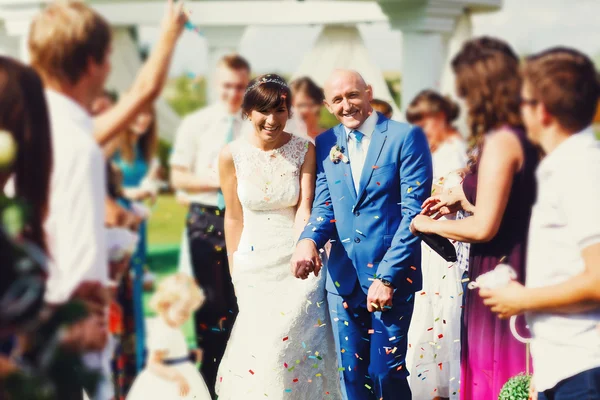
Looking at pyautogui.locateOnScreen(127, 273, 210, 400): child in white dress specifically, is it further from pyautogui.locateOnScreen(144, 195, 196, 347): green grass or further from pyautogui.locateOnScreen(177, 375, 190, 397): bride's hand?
pyautogui.locateOnScreen(144, 195, 196, 347): green grass

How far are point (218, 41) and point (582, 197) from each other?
7054 millimetres

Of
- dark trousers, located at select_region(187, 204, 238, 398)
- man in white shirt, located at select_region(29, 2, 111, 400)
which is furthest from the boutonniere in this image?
man in white shirt, located at select_region(29, 2, 111, 400)

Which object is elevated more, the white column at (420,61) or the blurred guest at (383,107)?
the white column at (420,61)

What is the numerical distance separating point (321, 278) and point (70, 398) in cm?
227

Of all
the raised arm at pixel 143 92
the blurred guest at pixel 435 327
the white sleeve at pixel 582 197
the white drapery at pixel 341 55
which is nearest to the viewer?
the white sleeve at pixel 582 197

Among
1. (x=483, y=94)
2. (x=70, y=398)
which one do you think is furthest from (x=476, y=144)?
(x=70, y=398)

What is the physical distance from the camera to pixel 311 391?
4461 millimetres

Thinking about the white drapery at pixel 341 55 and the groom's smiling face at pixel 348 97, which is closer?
the groom's smiling face at pixel 348 97

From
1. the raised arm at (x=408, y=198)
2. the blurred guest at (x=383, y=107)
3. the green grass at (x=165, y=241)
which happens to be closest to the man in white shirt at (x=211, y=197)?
the blurred guest at (x=383, y=107)

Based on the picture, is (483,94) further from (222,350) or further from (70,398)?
(222,350)

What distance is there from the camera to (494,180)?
3.02 metres

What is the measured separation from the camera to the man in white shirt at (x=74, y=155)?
2332mm

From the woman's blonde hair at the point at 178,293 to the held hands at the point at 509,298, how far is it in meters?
3.10

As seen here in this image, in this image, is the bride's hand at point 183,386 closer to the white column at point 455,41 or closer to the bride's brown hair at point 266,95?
the bride's brown hair at point 266,95
